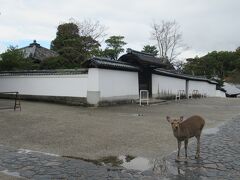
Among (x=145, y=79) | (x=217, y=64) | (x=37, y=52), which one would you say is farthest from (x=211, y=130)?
(x=217, y=64)

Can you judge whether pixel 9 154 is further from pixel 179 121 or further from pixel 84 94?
pixel 84 94

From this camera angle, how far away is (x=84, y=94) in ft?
64.1

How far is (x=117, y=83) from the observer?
21.3 m

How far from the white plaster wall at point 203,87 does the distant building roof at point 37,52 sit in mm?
15078

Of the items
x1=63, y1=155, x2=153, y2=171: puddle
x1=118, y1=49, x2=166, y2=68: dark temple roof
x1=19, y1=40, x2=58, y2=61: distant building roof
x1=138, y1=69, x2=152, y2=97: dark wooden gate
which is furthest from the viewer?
x1=19, y1=40, x2=58, y2=61: distant building roof

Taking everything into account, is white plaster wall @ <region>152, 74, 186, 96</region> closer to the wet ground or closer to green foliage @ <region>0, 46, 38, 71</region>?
green foliage @ <region>0, 46, 38, 71</region>

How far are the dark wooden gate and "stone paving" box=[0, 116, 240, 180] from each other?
16759mm

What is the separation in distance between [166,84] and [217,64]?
3986 cm

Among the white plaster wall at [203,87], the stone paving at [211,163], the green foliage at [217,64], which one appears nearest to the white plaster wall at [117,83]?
the stone paving at [211,163]

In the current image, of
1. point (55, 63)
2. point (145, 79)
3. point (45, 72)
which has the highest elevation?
point (55, 63)

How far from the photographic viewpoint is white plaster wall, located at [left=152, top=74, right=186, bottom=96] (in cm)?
2703

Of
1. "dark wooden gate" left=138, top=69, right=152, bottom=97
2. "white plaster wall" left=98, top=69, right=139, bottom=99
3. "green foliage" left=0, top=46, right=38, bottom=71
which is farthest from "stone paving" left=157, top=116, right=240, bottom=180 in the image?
"green foliage" left=0, top=46, right=38, bottom=71

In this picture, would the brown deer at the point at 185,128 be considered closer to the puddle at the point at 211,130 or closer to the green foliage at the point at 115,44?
the puddle at the point at 211,130

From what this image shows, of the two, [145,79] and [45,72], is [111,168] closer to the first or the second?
[45,72]
